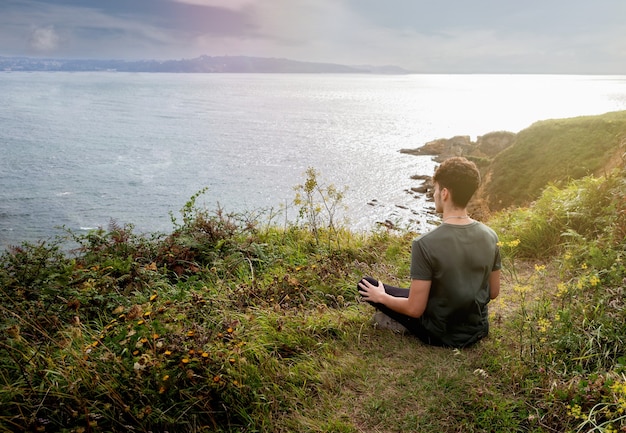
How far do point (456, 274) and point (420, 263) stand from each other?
40 cm

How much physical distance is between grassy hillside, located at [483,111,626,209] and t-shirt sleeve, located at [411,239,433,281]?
2198cm

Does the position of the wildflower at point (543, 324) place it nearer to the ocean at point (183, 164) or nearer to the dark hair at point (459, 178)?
the dark hair at point (459, 178)

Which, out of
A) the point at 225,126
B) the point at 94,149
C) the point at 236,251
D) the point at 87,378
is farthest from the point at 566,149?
the point at 225,126

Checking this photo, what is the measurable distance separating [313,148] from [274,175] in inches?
711

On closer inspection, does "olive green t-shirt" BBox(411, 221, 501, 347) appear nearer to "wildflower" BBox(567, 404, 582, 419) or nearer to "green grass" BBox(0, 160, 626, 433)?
"green grass" BBox(0, 160, 626, 433)

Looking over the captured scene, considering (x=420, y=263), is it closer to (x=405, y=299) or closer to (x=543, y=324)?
(x=405, y=299)

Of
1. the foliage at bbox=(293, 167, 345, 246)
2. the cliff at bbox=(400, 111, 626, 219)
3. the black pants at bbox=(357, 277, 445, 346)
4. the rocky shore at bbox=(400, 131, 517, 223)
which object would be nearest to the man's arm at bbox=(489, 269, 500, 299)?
the black pants at bbox=(357, 277, 445, 346)

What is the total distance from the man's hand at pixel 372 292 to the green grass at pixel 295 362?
39 cm

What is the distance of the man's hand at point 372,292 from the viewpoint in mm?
5004

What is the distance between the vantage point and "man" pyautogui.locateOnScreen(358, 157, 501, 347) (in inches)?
173

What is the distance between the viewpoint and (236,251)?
8555 millimetres

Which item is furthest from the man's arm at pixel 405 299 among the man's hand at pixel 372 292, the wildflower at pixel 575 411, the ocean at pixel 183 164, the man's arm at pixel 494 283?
the ocean at pixel 183 164

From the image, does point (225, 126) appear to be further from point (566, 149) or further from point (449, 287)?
point (449, 287)

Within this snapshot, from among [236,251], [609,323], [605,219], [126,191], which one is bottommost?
[126,191]
